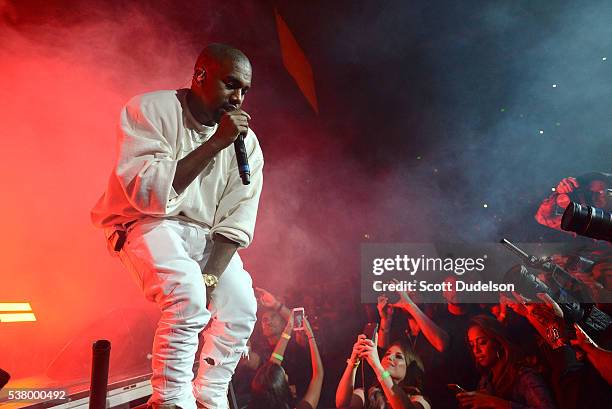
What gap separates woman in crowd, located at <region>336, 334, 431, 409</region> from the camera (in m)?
4.13

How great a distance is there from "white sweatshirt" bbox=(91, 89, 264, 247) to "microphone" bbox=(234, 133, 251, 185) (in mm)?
208

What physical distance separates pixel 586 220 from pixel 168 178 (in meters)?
1.36

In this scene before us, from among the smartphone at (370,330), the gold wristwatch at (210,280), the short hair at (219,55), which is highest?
the short hair at (219,55)

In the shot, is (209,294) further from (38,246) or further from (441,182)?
(38,246)

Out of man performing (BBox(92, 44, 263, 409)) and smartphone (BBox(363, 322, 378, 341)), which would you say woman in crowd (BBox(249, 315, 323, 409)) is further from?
man performing (BBox(92, 44, 263, 409))

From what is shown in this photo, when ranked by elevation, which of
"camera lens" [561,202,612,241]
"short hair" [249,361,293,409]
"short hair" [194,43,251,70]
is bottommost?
"short hair" [249,361,293,409]

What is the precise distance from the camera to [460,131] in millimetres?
4395

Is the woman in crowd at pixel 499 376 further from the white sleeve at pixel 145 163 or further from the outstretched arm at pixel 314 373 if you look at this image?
the white sleeve at pixel 145 163

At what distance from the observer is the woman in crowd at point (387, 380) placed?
4129 millimetres

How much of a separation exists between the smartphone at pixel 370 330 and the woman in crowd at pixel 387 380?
0.09 feet

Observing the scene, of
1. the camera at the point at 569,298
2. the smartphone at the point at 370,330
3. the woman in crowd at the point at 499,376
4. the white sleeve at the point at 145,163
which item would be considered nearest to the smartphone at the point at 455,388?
the woman in crowd at the point at 499,376

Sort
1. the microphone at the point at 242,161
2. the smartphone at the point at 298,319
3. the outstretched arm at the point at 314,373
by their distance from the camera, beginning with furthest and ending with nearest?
the smartphone at the point at 298,319 < the outstretched arm at the point at 314,373 < the microphone at the point at 242,161

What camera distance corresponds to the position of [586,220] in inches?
70.5

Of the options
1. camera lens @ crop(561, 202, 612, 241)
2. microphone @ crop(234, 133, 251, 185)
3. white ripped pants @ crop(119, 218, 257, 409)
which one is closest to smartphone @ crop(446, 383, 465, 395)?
white ripped pants @ crop(119, 218, 257, 409)
